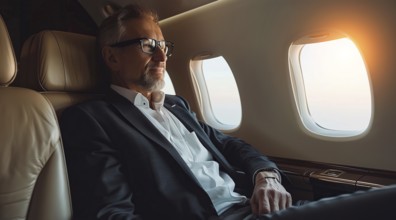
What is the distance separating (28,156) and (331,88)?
174cm

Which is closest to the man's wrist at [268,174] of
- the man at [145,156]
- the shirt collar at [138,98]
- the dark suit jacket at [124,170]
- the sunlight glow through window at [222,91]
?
the man at [145,156]

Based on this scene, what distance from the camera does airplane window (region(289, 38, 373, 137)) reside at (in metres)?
1.99

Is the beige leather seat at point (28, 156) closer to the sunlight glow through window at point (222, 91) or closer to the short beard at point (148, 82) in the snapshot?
the short beard at point (148, 82)

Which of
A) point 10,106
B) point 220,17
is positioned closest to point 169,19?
point 220,17

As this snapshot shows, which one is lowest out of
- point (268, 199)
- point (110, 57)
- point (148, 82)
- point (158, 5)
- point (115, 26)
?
point (268, 199)

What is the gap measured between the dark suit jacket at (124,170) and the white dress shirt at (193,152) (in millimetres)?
110

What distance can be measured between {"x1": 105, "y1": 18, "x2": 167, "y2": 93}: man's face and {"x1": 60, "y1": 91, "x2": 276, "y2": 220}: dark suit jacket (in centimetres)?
24

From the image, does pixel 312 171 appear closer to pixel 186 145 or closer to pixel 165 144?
pixel 186 145

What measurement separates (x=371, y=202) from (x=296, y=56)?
1255 mm

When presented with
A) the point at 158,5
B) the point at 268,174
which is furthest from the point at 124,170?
the point at 158,5

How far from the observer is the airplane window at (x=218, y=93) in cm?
278

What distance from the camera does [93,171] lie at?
1.27m

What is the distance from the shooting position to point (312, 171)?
1.90 m

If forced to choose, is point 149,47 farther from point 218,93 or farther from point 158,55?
point 218,93
